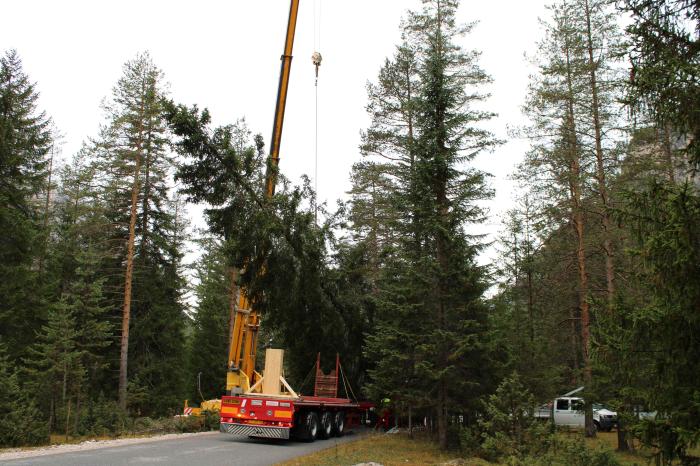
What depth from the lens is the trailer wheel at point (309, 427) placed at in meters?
16.2

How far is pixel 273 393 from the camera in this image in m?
16.4

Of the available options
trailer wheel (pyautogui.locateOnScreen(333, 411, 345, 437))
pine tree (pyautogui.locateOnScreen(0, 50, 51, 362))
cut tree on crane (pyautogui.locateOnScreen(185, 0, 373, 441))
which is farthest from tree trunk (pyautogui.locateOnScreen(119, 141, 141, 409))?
trailer wheel (pyautogui.locateOnScreen(333, 411, 345, 437))

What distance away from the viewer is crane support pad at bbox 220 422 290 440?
14.9 m

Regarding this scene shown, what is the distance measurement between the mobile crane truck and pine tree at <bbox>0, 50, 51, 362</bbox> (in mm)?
12770

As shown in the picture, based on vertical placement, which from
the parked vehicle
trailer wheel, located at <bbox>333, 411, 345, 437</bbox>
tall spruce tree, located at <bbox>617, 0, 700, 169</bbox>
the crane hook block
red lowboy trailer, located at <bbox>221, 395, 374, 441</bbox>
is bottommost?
the parked vehicle

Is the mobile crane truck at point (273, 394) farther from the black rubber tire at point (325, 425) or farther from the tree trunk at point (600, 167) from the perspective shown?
the tree trunk at point (600, 167)

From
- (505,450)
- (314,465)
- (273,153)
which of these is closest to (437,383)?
(505,450)

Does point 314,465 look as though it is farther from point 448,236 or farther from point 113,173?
point 113,173

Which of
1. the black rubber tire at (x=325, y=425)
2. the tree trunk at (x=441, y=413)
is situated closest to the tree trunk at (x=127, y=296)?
the black rubber tire at (x=325, y=425)

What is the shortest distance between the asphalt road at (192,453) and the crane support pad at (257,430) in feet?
0.92

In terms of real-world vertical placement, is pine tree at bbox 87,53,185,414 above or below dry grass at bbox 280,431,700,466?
above

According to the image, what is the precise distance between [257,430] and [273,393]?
1409mm

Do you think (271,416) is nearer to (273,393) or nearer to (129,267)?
(273,393)

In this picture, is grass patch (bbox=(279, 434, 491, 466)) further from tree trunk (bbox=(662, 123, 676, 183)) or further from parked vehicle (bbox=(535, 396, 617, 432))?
tree trunk (bbox=(662, 123, 676, 183))
